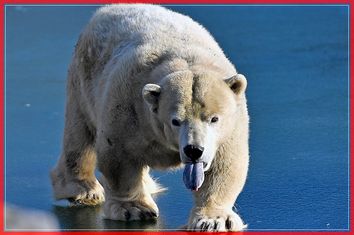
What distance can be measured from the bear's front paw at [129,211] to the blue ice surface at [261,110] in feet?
0.25

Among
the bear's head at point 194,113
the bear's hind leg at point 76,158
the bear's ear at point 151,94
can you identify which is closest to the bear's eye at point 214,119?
the bear's head at point 194,113

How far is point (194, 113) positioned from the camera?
6992 mm

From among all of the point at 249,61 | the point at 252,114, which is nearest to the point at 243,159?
the point at 252,114

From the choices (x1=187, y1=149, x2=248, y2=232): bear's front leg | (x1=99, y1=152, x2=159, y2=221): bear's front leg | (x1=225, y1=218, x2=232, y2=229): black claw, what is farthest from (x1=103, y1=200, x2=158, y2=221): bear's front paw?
(x1=225, y1=218, x2=232, y2=229): black claw

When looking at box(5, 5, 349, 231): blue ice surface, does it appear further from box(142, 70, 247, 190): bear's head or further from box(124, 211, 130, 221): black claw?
box(142, 70, 247, 190): bear's head

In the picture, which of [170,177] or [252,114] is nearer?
[170,177]

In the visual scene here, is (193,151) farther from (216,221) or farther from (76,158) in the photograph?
(76,158)

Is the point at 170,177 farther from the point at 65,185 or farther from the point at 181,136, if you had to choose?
the point at 181,136

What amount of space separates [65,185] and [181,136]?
2107 millimetres

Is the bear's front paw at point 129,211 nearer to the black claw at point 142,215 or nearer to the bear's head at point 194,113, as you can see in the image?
the black claw at point 142,215

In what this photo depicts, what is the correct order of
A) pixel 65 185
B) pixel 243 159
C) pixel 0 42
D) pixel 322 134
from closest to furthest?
pixel 243 159 < pixel 65 185 < pixel 322 134 < pixel 0 42

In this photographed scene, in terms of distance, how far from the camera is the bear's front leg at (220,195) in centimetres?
735

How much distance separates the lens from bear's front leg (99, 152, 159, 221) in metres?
7.63

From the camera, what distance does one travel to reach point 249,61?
12.6 meters
